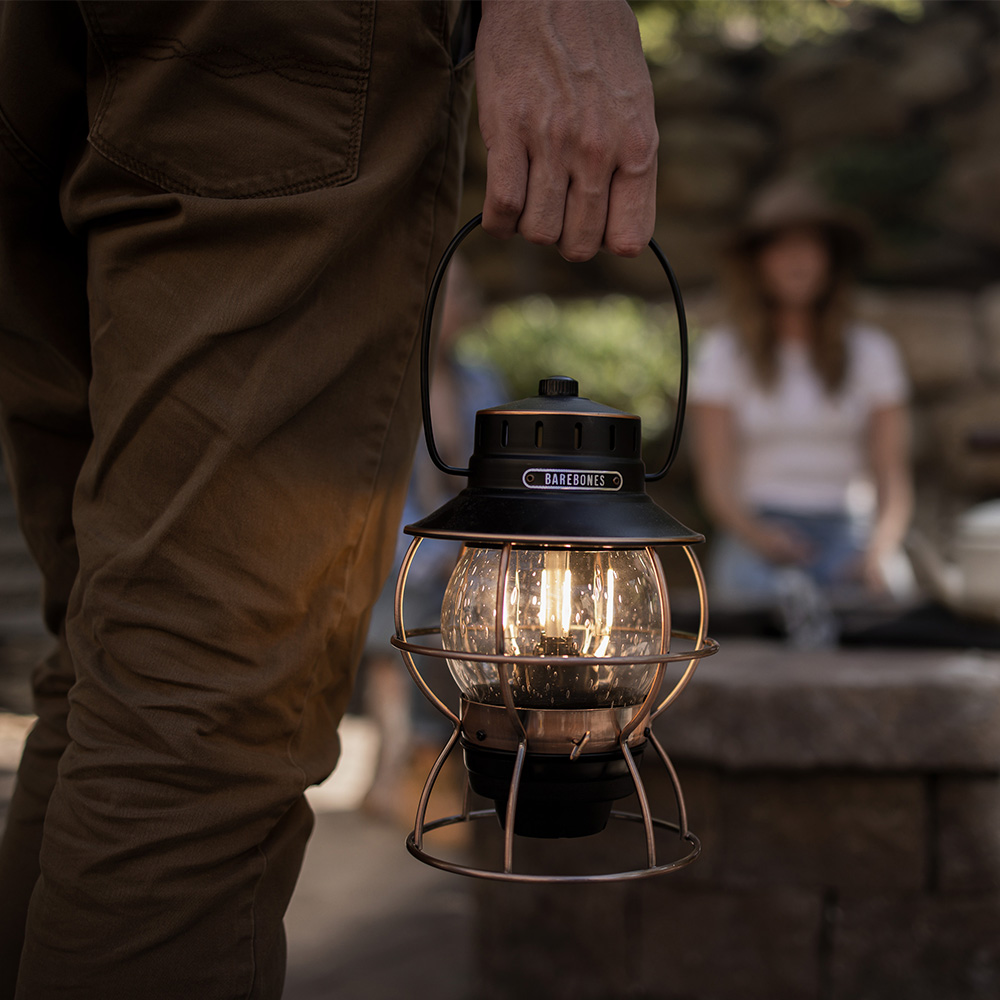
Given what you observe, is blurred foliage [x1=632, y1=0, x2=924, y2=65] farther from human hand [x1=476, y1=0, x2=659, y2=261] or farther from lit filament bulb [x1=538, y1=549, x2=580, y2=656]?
lit filament bulb [x1=538, y1=549, x2=580, y2=656]

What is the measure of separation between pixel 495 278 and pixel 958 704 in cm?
831

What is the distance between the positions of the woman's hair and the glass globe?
2.55 metres

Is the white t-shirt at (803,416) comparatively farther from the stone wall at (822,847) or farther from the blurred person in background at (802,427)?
the stone wall at (822,847)

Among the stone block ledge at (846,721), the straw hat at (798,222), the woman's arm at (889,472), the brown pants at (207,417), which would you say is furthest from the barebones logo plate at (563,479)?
the straw hat at (798,222)

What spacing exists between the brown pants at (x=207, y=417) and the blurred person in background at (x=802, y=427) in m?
2.49

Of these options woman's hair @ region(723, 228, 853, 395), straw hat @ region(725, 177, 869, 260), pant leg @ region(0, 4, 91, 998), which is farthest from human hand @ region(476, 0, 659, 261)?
straw hat @ region(725, 177, 869, 260)

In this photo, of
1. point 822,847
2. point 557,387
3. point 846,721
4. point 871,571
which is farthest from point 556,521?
point 871,571

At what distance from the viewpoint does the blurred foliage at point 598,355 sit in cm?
711

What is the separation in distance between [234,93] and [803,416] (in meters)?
2.71

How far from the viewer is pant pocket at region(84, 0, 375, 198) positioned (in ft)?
2.90

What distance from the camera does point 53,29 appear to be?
0.93 metres

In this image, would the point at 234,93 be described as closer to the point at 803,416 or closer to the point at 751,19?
the point at 803,416

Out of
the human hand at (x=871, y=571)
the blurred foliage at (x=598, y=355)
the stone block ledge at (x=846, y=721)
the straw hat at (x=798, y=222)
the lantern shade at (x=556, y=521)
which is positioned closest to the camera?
the lantern shade at (x=556, y=521)

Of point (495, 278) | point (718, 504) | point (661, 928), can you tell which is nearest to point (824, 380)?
point (718, 504)
